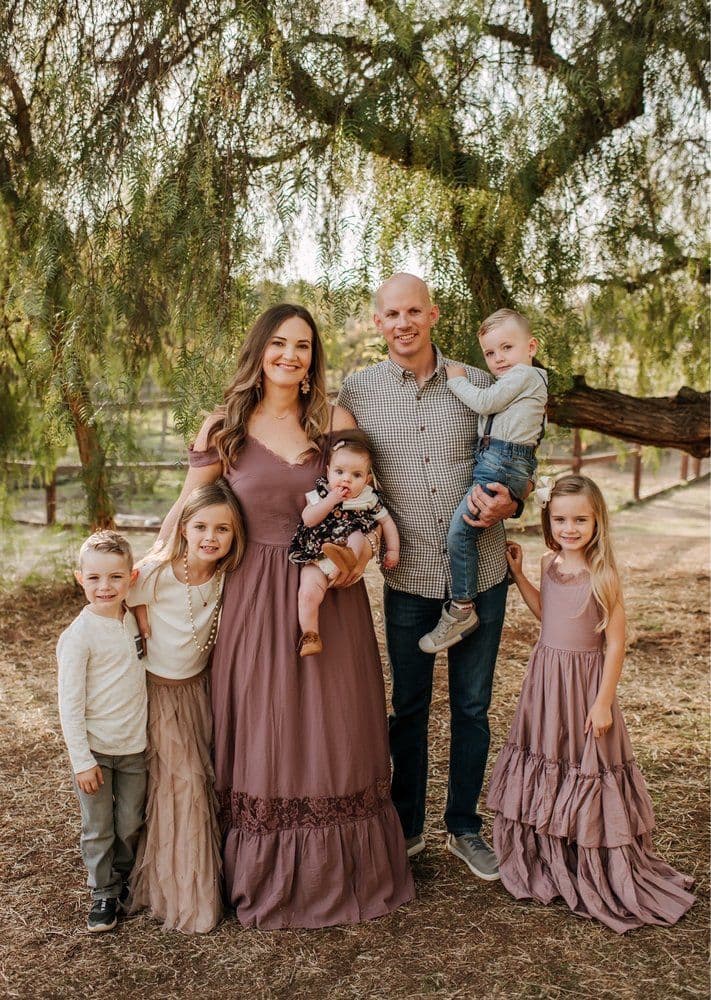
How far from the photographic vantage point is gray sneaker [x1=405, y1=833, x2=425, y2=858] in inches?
122

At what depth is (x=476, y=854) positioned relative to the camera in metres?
3.01

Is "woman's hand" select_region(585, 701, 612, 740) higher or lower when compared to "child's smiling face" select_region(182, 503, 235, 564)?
lower

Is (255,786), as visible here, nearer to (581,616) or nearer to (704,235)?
(581,616)

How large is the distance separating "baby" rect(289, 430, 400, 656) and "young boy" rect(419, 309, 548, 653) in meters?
0.33

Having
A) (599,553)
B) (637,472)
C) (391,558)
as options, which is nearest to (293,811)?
(391,558)

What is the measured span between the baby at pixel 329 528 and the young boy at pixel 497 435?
0.33 m

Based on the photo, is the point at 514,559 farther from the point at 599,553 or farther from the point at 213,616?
the point at 213,616

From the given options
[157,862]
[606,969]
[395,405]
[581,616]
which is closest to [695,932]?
[606,969]

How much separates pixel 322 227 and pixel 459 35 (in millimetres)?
919

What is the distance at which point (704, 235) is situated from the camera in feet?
15.2

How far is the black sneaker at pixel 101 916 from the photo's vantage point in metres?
2.67

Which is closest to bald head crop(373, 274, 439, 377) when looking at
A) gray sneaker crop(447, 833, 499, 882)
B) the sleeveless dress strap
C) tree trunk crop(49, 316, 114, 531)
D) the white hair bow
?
the sleeveless dress strap

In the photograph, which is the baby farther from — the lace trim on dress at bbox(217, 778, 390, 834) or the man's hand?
the lace trim on dress at bbox(217, 778, 390, 834)

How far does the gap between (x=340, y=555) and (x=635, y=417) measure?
283cm
